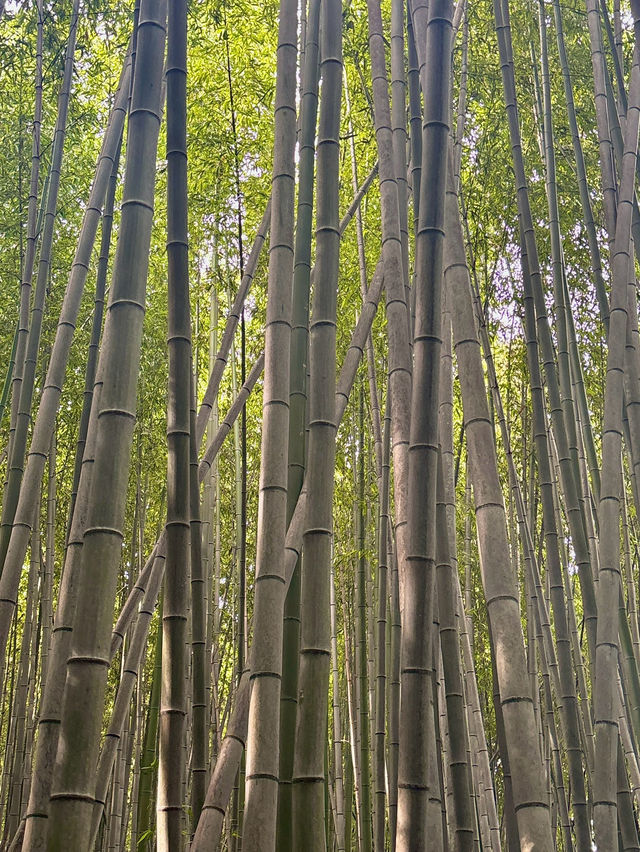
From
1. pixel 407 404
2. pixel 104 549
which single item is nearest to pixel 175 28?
pixel 407 404

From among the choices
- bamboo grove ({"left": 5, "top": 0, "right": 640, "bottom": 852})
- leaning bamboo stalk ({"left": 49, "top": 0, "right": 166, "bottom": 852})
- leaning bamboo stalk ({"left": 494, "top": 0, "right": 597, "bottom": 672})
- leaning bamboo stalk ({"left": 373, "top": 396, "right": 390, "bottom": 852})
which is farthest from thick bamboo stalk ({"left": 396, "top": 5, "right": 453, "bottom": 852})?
leaning bamboo stalk ({"left": 373, "top": 396, "right": 390, "bottom": 852})

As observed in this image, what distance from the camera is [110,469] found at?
3.98 feet

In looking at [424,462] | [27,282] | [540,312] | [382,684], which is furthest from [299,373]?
[382,684]

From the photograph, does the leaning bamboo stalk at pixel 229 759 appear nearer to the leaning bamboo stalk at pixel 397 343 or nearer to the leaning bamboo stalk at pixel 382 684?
the leaning bamboo stalk at pixel 397 343

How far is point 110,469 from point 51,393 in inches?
42.3

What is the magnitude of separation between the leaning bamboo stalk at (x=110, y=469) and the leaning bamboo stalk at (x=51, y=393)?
93 cm

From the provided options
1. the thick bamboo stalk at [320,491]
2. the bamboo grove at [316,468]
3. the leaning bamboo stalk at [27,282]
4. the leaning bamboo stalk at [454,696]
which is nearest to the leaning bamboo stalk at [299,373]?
the bamboo grove at [316,468]

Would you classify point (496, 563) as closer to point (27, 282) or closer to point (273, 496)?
point (273, 496)

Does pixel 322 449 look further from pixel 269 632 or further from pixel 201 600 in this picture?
pixel 201 600

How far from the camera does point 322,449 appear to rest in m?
1.50

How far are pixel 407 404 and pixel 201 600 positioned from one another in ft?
2.05

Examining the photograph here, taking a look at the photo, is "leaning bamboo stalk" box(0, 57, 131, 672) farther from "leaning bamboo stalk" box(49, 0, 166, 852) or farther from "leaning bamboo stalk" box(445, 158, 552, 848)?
"leaning bamboo stalk" box(445, 158, 552, 848)

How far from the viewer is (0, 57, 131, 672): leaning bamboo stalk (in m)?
2.08

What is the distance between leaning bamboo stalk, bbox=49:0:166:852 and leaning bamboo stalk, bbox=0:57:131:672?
3.05 feet
